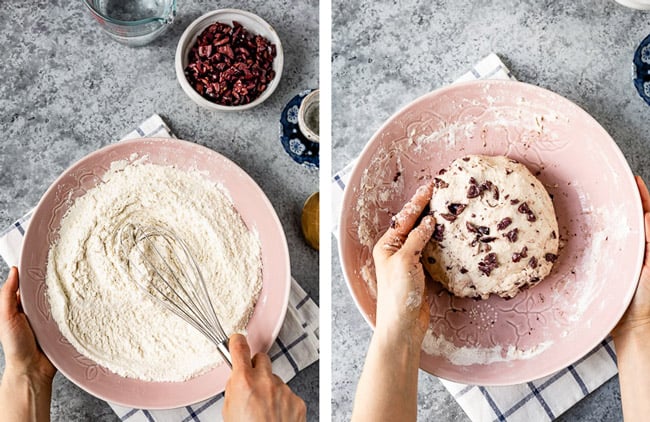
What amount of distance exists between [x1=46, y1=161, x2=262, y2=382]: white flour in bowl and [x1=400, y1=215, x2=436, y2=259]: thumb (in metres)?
0.27

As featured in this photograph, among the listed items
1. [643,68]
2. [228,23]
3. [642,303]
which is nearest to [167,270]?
[228,23]

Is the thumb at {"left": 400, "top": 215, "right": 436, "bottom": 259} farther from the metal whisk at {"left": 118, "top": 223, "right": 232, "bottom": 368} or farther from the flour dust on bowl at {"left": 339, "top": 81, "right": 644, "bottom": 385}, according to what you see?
the metal whisk at {"left": 118, "top": 223, "right": 232, "bottom": 368}

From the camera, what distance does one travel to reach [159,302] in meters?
0.93

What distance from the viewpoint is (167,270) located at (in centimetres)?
94

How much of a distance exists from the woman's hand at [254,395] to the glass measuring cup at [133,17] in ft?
1.69

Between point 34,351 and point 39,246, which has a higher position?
point 39,246

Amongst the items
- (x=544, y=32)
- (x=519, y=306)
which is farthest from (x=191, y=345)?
(x=544, y=32)

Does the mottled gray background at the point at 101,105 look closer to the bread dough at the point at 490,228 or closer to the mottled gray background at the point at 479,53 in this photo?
the mottled gray background at the point at 479,53

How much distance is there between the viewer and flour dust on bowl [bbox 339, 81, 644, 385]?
85 cm

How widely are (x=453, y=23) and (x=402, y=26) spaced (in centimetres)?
8

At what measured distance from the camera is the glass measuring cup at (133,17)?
0.97 meters

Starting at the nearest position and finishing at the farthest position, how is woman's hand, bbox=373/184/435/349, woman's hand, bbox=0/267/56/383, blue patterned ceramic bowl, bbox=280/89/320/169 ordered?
woman's hand, bbox=373/184/435/349
woman's hand, bbox=0/267/56/383
blue patterned ceramic bowl, bbox=280/89/320/169

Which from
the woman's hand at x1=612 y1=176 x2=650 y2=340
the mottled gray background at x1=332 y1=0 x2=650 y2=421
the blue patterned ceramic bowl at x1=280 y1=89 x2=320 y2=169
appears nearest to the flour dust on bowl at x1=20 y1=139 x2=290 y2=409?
the blue patterned ceramic bowl at x1=280 y1=89 x2=320 y2=169

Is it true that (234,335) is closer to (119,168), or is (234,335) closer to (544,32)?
(119,168)
